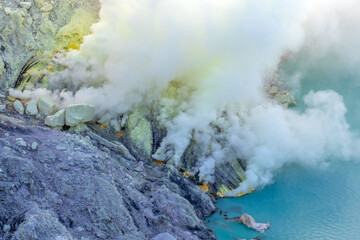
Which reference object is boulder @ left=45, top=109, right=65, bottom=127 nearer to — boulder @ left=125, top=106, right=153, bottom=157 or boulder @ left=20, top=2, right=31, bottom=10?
boulder @ left=125, top=106, right=153, bottom=157

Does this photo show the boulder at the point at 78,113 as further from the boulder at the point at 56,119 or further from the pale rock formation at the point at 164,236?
the pale rock formation at the point at 164,236

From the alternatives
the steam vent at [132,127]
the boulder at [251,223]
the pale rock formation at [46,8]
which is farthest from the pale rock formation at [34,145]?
the pale rock formation at [46,8]

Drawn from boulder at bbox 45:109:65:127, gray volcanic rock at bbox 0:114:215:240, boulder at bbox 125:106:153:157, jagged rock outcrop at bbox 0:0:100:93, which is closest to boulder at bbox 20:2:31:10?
jagged rock outcrop at bbox 0:0:100:93

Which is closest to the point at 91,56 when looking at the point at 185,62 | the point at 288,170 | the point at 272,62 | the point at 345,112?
the point at 185,62

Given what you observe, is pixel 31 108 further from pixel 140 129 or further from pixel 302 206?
pixel 302 206

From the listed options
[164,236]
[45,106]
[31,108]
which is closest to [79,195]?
[164,236]

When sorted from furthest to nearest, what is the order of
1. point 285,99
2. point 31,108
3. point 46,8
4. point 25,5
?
point 285,99, point 46,8, point 25,5, point 31,108
